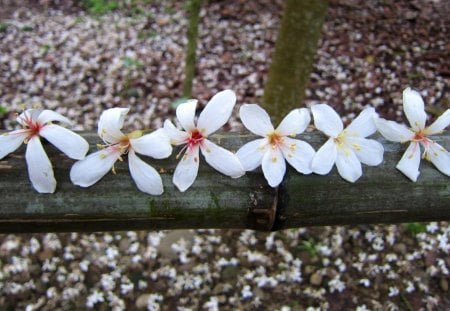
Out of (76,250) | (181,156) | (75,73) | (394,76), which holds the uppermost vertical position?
(181,156)

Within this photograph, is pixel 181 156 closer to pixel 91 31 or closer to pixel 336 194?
pixel 336 194

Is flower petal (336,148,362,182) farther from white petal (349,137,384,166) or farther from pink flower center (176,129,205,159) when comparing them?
pink flower center (176,129,205,159)

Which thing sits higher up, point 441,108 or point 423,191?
point 423,191

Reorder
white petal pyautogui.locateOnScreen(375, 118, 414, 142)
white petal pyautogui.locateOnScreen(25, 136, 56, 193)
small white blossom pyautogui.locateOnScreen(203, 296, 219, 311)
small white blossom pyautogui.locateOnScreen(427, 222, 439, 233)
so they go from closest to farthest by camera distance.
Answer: white petal pyautogui.locateOnScreen(25, 136, 56, 193)
white petal pyautogui.locateOnScreen(375, 118, 414, 142)
small white blossom pyautogui.locateOnScreen(203, 296, 219, 311)
small white blossom pyautogui.locateOnScreen(427, 222, 439, 233)

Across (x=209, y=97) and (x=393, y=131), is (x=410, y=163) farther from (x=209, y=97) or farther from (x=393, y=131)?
(x=209, y=97)

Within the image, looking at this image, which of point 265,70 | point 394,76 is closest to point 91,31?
point 265,70

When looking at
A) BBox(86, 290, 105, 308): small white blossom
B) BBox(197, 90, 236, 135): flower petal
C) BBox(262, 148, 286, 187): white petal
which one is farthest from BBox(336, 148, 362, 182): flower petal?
BBox(86, 290, 105, 308): small white blossom
